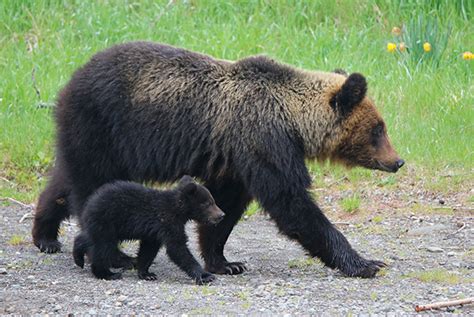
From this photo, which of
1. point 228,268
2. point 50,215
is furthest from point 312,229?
point 50,215

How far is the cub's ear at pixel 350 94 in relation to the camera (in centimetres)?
834

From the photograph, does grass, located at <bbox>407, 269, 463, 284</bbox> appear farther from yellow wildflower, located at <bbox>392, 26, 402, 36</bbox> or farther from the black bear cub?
yellow wildflower, located at <bbox>392, 26, 402, 36</bbox>

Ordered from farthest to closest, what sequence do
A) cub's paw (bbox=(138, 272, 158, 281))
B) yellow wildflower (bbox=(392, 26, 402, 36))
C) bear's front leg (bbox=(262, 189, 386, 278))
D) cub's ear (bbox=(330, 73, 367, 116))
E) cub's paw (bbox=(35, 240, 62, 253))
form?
yellow wildflower (bbox=(392, 26, 402, 36))
cub's paw (bbox=(35, 240, 62, 253))
cub's ear (bbox=(330, 73, 367, 116))
bear's front leg (bbox=(262, 189, 386, 278))
cub's paw (bbox=(138, 272, 158, 281))

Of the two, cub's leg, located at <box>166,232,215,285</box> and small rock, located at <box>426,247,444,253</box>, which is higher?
cub's leg, located at <box>166,232,215,285</box>

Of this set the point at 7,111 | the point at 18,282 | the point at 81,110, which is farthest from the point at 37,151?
the point at 18,282

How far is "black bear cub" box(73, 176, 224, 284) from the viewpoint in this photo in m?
7.65

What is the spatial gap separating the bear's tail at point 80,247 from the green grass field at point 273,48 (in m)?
3.01

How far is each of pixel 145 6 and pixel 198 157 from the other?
7.10 m

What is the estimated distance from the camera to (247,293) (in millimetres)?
7074

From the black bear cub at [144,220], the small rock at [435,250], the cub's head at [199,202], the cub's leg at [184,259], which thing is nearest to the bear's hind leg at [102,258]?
the black bear cub at [144,220]

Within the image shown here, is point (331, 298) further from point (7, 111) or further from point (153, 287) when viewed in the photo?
point (7, 111)

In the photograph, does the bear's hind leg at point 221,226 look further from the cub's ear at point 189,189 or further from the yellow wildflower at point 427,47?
the yellow wildflower at point 427,47

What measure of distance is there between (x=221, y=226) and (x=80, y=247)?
128cm

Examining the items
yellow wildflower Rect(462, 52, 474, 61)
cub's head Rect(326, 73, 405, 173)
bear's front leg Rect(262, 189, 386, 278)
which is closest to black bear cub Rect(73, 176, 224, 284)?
bear's front leg Rect(262, 189, 386, 278)
